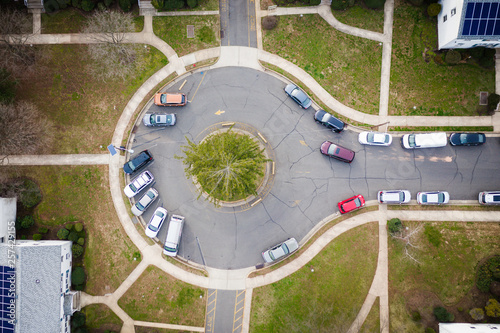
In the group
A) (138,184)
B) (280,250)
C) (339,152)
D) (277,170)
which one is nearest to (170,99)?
(138,184)

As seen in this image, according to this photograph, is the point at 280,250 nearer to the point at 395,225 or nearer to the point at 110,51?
the point at 395,225

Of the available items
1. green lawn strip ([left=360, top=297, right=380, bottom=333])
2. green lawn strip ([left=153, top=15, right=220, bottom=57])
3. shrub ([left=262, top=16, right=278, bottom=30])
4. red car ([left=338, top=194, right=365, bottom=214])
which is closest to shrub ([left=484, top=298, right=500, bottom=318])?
green lawn strip ([left=360, top=297, right=380, bottom=333])

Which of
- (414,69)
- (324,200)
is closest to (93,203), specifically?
(324,200)

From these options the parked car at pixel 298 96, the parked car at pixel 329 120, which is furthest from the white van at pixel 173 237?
Result: the parked car at pixel 329 120

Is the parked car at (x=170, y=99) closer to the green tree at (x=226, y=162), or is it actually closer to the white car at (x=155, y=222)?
the green tree at (x=226, y=162)

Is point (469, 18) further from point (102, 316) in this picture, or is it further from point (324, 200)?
point (102, 316)
